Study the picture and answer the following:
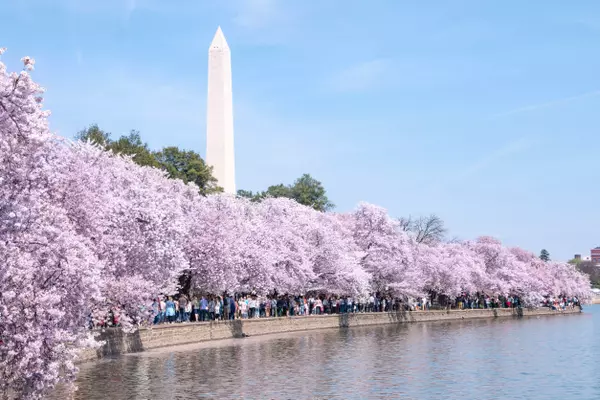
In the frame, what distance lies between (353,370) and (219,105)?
165ft

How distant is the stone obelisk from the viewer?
80312mm

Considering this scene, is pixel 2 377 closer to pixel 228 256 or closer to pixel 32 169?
pixel 32 169

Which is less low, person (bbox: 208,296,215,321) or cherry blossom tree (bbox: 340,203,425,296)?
cherry blossom tree (bbox: 340,203,425,296)

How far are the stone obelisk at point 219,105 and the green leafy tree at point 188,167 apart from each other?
1.40m

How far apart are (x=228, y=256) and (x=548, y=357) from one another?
18.1 meters

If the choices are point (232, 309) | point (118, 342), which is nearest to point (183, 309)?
point (232, 309)

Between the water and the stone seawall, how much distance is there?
971 mm

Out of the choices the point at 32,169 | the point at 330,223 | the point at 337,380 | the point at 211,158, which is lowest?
the point at 337,380

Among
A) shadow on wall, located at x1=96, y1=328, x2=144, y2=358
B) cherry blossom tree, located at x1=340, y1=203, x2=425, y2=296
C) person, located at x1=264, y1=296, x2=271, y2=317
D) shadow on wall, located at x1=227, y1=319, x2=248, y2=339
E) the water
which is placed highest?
cherry blossom tree, located at x1=340, y1=203, x2=425, y2=296

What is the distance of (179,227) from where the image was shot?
132 ft

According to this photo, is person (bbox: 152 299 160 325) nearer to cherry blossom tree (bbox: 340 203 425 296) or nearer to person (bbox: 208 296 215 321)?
person (bbox: 208 296 215 321)

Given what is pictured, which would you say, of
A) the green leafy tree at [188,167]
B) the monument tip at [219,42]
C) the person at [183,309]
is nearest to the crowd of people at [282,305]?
the person at [183,309]

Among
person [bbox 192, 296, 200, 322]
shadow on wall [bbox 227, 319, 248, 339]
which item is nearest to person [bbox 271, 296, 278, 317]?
shadow on wall [bbox 227, 319, 248, 339]

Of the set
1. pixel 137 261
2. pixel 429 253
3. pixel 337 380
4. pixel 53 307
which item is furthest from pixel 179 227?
pixel 429 253
